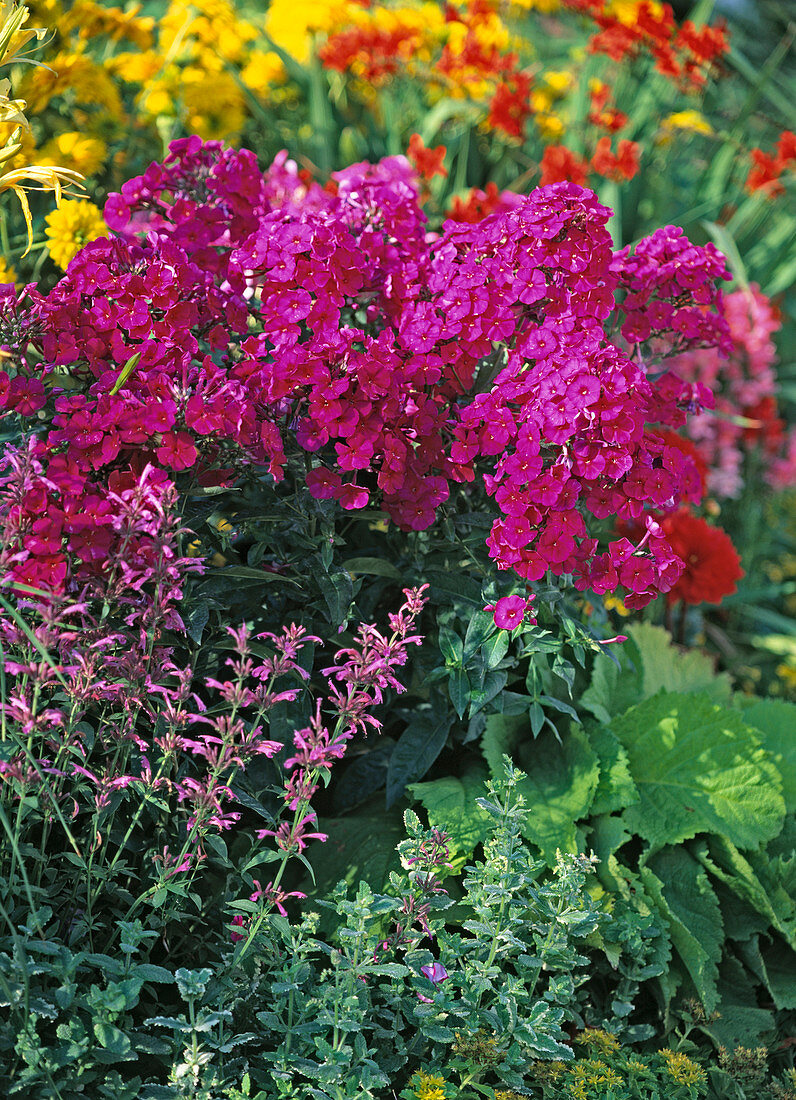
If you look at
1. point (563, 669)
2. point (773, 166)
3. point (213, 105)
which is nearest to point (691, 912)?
point (563, 669)

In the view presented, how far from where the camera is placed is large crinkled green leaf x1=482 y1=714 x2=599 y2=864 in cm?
186

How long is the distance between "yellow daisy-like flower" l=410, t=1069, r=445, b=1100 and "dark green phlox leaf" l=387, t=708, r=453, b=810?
0.50 meters

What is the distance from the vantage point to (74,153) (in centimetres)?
255

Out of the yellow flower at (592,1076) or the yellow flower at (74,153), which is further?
the yellow flower at (74,153)

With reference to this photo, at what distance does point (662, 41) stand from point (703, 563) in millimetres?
1849

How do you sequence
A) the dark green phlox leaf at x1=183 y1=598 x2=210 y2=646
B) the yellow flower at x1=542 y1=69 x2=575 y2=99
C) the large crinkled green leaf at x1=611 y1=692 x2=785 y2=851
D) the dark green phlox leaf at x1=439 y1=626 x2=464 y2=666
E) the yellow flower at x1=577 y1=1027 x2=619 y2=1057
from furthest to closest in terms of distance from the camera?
the yellow flower at x1=542 y1=69 x2=575 y2=99 < the large crinkled green leaf at x1=611 y1=692 x2=785 y2=851 < the dark green phlox leaf at x1=439 y1=626 x2=464 y2=666 < the yellow flower at x1=577 y1=1027 x2=619 y2=1057 < the dark green phlox leaf at x1=183 y1=598 x2=210 y2=646

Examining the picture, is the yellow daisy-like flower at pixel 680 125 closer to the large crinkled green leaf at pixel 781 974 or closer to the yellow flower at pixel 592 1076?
the large crinkled green leaf at pixel 781 974

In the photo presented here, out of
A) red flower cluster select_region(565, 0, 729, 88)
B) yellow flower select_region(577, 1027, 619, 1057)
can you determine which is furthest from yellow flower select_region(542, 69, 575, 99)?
yellow flower select_region(577, 1027, 619, 1057)

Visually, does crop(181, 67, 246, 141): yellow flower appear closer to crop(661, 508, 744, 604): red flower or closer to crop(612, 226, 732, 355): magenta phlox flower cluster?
crop(612, 226, 732, 355): magenta phlox flower cluster

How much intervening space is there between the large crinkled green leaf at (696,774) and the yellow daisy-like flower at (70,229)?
154 centimetres

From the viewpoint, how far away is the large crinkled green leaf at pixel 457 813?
5.83 ft

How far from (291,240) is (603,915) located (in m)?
1.26

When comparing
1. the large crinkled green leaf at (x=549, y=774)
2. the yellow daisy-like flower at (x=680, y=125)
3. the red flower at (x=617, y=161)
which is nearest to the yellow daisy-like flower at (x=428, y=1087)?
the large crinkled green leaf at (x=549, y=774)

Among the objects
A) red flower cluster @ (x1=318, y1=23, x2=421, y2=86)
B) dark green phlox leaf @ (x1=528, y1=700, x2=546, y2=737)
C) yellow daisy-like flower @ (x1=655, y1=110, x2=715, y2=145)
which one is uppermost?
yellow daisy-like flower @ (x1=655, y1=110, x2=715, y2=145)
